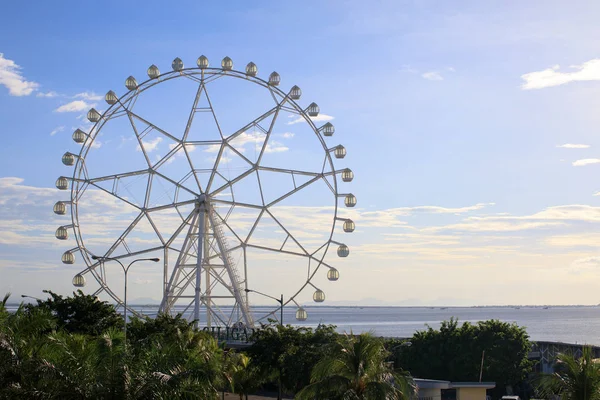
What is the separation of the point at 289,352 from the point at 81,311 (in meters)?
14.3

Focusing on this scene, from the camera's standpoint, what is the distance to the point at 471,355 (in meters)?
62.3

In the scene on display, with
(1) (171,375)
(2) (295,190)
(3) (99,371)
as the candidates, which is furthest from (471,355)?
(3) (99,371)

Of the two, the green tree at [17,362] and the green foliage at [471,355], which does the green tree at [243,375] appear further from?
the green foliage at [471,355]

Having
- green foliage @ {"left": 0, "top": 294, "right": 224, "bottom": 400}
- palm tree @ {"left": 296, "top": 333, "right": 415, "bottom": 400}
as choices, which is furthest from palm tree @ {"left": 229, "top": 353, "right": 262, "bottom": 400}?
Result: palm tree @ {"left": 296, "top": 333, "right": 415, "bottom": 400}

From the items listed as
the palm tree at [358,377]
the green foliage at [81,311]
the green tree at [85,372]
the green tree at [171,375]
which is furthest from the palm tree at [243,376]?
the palm tree at [358,377]

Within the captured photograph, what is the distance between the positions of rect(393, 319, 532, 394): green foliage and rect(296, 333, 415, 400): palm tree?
1482 inches

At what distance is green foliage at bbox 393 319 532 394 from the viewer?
202 ft

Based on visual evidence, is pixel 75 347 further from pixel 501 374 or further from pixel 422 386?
pixel 501 374

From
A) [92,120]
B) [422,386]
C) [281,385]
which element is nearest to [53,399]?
[422,386]

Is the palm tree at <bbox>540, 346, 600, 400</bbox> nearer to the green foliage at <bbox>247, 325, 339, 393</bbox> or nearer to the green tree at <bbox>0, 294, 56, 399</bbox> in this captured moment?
the green tree at <bbox>0, 294, 56, 399</bbox>

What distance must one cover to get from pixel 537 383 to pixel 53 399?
13588mm

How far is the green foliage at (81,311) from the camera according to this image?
52.1 m

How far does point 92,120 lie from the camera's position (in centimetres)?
5662

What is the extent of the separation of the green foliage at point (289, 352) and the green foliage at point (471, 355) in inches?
580
